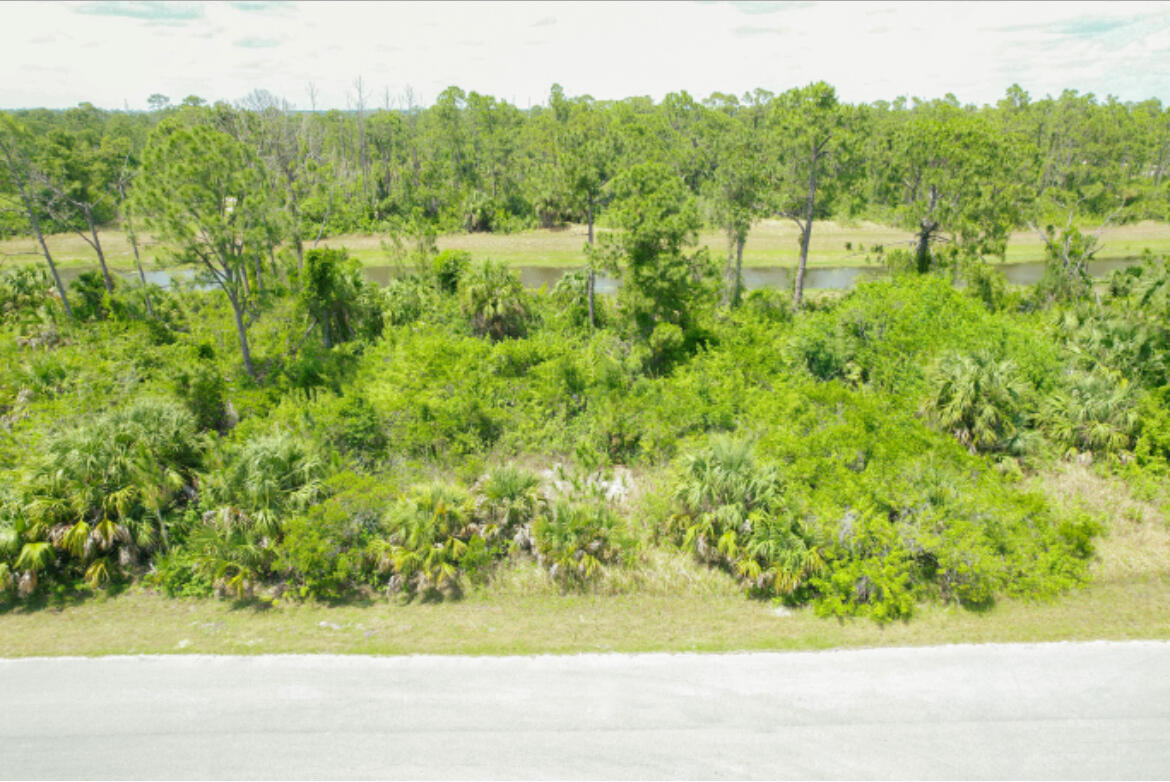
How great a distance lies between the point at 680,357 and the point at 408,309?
473 inches

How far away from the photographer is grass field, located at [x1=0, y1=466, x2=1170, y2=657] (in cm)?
1235

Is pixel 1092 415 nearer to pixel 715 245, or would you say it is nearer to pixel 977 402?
pixel 977 402

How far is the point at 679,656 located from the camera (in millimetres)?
12047

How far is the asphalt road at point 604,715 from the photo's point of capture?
993 centimetres

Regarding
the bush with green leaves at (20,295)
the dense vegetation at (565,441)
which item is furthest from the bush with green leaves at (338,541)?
the bush with green leaves at (20,295)

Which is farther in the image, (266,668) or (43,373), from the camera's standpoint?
(43,373)

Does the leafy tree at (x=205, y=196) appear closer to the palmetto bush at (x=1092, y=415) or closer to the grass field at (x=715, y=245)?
the palmetto bush at (x=1092, y=415)

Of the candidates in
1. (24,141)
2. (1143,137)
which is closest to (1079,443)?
(24,141)

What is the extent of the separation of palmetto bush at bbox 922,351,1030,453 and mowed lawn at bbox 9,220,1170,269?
32.4 m

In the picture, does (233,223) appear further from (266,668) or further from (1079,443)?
(1079,443)

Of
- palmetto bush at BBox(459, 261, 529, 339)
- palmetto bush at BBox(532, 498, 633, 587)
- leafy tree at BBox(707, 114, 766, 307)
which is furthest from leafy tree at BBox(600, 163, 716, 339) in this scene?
palmetto bush at BBox(532, 498, 633, 587)

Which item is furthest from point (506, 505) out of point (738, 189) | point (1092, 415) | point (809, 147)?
point (809, 147)

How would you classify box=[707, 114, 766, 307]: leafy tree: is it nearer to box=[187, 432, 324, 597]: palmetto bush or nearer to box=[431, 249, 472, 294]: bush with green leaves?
box=[431, 249, 472, 294]: bush with green leaves

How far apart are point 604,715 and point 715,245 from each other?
4648 cm
